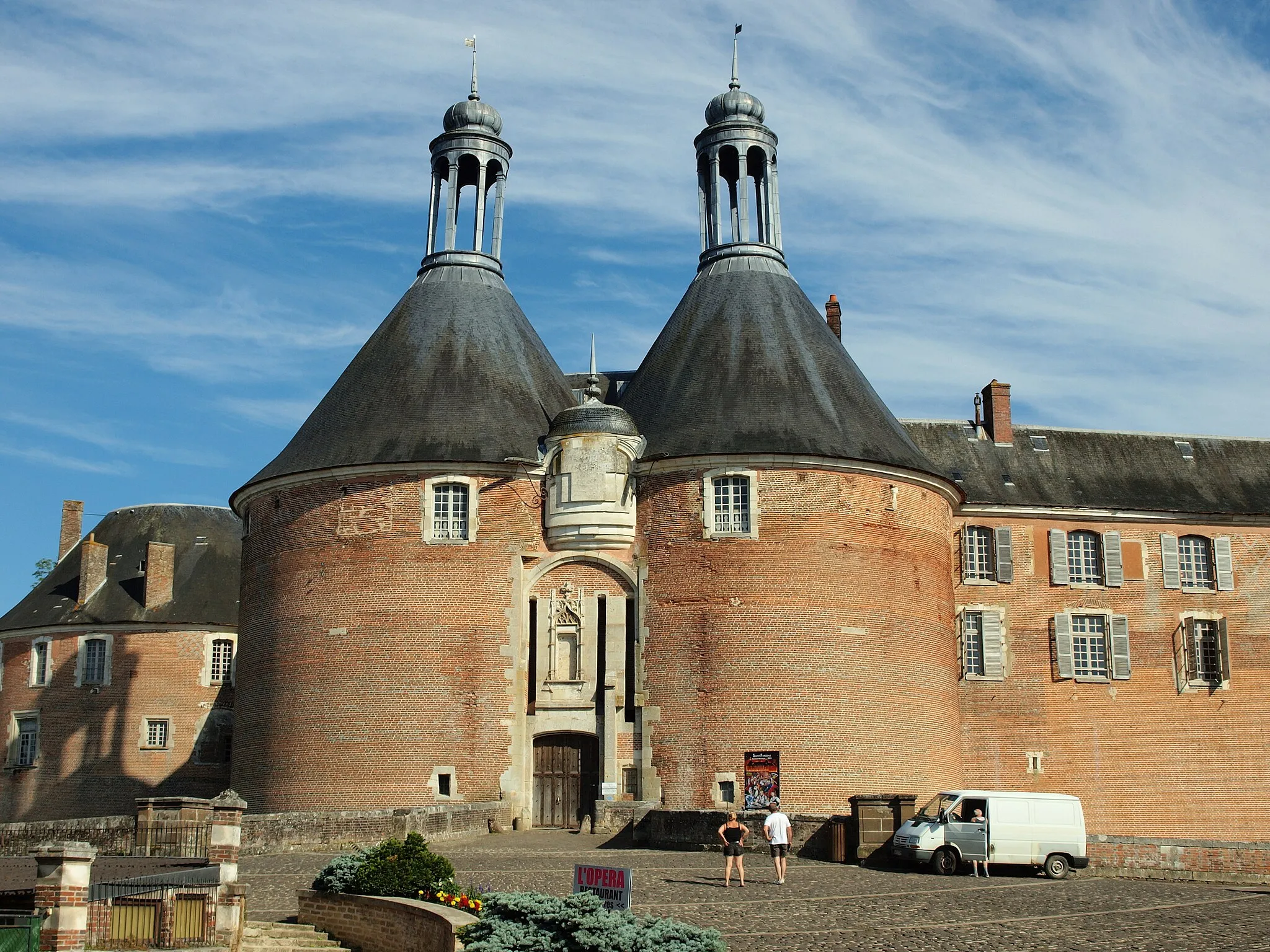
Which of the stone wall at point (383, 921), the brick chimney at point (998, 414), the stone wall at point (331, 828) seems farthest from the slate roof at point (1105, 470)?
the stone wall at point (383, 921)

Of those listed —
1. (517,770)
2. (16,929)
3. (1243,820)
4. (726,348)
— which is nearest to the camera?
(16,929)

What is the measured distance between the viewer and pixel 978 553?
35062 mm

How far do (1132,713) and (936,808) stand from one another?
1478cm

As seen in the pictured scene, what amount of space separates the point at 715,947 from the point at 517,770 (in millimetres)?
15970

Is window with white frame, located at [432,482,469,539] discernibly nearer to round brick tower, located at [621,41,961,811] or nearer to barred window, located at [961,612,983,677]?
round brick tower, located at [621,41,961,811]

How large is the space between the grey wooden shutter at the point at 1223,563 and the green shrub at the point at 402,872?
24.3 meters

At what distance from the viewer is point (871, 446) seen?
30.0 meters

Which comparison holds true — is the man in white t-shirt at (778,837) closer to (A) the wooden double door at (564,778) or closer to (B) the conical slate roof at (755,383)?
(A) the wooden double door at (564,778)

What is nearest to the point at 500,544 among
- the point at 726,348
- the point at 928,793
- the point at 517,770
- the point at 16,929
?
the point at 517,770

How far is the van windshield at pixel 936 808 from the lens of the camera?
69.7ft

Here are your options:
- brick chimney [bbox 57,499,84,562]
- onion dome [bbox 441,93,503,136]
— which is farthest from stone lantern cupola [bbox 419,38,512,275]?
brick chimney [bbox 57,499,84,562]

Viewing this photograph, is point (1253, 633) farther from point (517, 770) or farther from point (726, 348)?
point (517, 770)

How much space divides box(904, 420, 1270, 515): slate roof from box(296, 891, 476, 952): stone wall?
21545 millimetres

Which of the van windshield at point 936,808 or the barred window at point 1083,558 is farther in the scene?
the barred window at point 1083,558
